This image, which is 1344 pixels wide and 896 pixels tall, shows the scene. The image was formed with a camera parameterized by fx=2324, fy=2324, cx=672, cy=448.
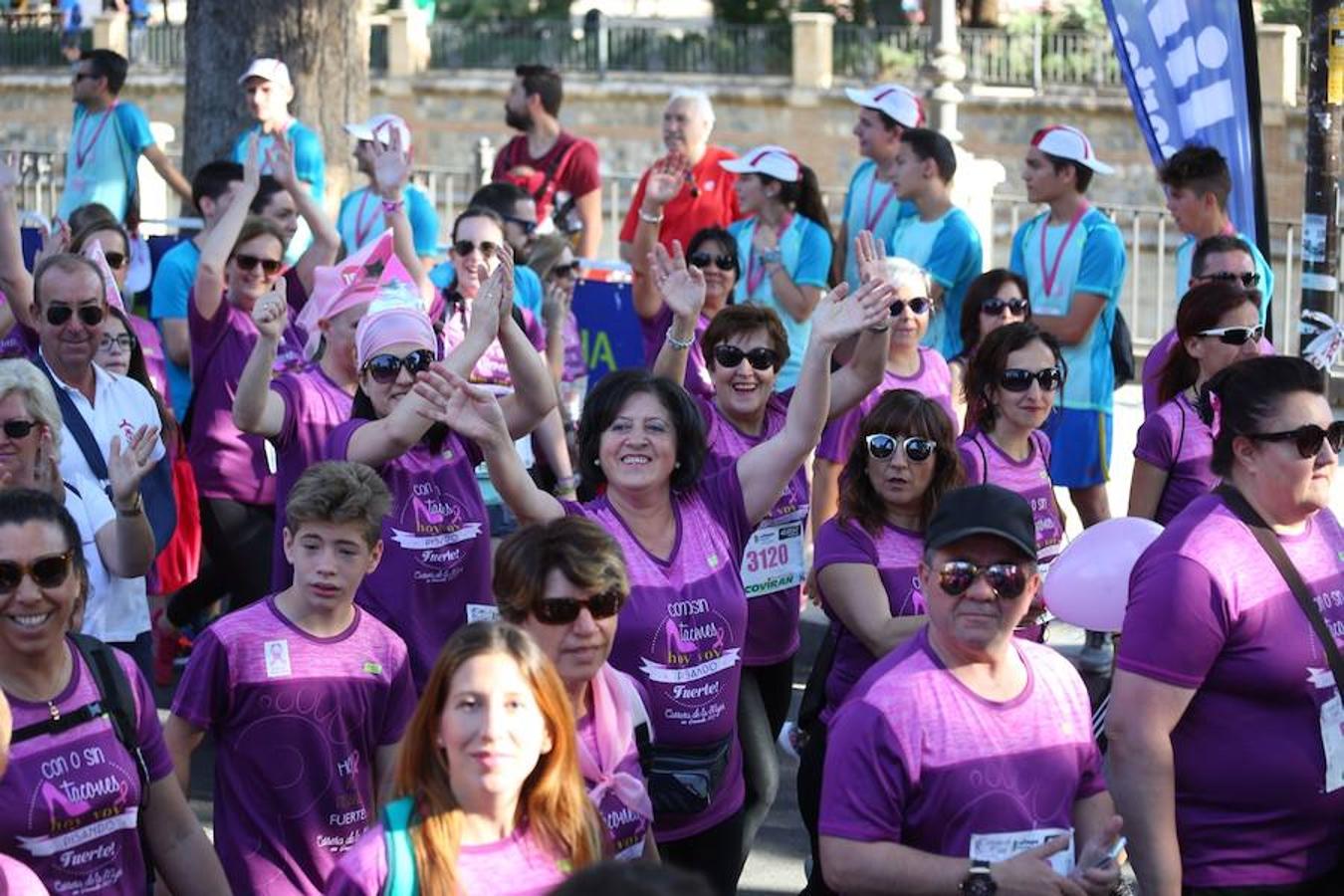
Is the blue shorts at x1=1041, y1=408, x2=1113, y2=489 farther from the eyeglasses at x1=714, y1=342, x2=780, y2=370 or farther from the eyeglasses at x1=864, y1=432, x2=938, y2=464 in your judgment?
the eyeglasses at x1=864, y1=432, x2=938, y2=464

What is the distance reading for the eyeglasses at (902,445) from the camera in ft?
20.2

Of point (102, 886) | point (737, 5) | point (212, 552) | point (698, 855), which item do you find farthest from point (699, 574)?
point (737, 5)

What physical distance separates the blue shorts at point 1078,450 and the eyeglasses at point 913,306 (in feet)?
5.22

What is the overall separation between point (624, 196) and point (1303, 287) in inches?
608

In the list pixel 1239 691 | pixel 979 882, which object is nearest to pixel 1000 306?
pixel 1239 691

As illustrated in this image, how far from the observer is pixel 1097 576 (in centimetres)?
572

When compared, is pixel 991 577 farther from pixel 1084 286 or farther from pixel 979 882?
pixel 1084 286

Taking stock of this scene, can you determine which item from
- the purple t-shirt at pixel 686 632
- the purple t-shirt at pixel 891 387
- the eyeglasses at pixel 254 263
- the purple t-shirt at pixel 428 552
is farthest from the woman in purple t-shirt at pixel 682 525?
the eyeglasses at pixel 254 263

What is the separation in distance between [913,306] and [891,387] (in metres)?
0.34

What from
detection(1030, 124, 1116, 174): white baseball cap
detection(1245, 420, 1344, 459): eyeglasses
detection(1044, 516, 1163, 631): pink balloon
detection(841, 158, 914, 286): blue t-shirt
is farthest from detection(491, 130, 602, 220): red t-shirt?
detection(1245, 420, 1344, 459): eyeglasses

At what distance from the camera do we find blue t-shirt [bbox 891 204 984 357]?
33.6ft

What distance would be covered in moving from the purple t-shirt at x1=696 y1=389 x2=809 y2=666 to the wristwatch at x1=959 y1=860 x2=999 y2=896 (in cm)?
238

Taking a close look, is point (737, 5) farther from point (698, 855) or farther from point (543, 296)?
point (698, 855)

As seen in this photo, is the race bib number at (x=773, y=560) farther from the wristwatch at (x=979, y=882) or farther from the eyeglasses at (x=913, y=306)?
the wristwatch at (x=979, y=882)
